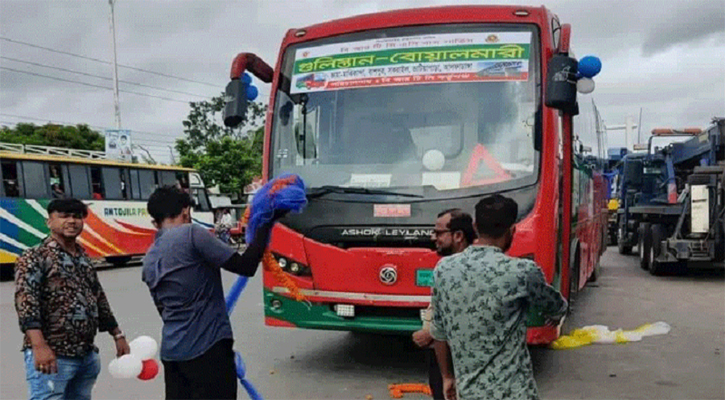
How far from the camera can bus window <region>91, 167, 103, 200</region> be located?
1944cm

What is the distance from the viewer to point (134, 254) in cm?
2064

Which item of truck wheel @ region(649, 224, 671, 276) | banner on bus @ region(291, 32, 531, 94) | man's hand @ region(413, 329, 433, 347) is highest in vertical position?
banner on bus @ region(291, 32, 531, 94)

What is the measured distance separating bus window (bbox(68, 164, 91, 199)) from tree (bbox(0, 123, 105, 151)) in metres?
20.0

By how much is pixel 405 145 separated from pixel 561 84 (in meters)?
1.30

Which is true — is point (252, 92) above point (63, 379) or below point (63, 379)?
above

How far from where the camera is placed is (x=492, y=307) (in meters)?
2.70

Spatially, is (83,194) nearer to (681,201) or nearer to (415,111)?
(681,201)

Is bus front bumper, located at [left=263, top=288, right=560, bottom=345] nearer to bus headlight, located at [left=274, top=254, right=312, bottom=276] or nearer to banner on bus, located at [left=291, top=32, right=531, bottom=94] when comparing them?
bus headlight, located at [left=274, top=254, right=312, bottom=276]

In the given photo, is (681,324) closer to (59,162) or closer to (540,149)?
(540,149)

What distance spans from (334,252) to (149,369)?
6.85ft

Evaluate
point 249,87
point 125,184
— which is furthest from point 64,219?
point 125,184

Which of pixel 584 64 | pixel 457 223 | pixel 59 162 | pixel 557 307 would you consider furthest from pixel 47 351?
pixel 59 162

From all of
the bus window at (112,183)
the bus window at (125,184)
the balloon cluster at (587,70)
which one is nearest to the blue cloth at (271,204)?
the balloon cluster at (587,70)

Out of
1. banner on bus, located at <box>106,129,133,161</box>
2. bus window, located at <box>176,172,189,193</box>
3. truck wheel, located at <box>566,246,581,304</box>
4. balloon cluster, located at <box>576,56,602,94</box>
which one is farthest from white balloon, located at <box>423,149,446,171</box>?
banner on bus, located at <box>106,129,133,161</box>
